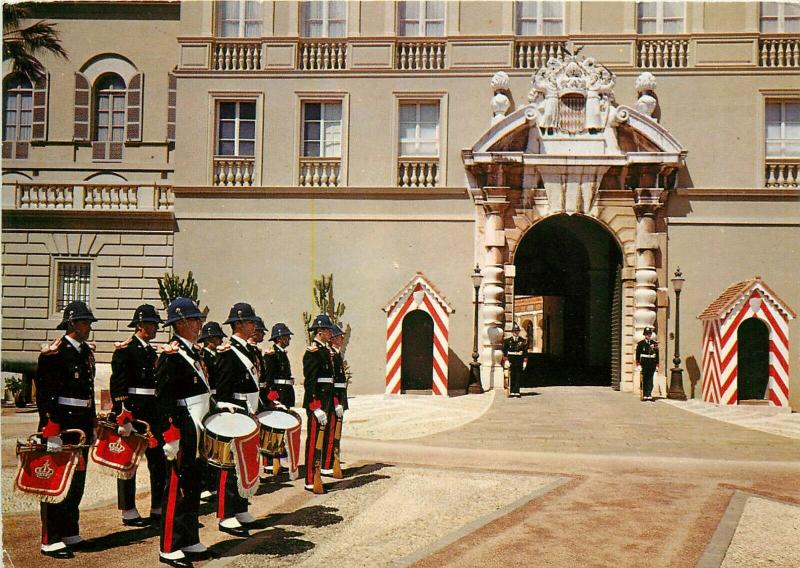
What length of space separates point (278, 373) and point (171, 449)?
11.8 ft

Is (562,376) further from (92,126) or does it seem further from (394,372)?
(92,126)

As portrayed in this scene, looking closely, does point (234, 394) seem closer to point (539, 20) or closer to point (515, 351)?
point (515, 351)

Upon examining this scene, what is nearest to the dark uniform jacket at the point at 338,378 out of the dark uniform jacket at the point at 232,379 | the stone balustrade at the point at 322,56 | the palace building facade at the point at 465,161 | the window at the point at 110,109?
Result: the dark uniform jacket at the point at 232,379

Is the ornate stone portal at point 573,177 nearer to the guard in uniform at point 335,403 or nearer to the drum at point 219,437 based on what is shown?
the guard in uniform at point 335,403

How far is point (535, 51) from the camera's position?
16.3 meters

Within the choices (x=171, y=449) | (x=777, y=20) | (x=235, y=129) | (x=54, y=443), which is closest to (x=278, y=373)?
(x=54, y=443)

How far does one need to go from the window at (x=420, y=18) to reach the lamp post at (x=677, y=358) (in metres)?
7.07

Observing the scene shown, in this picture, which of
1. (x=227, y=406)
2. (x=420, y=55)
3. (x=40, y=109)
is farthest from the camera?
(x=420, y=55)

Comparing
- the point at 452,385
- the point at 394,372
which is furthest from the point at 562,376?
the point at 394,372

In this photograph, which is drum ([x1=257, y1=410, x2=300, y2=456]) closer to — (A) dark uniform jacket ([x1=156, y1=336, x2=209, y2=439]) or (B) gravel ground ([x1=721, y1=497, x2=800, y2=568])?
(A) dark uniform jacket ([x1=156, y1=336, x2=209, y2=439])

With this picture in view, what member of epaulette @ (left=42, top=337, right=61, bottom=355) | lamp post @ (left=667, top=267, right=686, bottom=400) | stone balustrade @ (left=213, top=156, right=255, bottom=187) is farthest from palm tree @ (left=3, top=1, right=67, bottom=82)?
lamp post @ (left=667, top=267, right=686, bottom=400)

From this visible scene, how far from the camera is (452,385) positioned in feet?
53.0

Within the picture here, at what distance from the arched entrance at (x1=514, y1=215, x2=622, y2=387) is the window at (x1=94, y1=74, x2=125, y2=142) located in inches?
358

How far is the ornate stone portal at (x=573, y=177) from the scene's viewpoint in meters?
16.2
